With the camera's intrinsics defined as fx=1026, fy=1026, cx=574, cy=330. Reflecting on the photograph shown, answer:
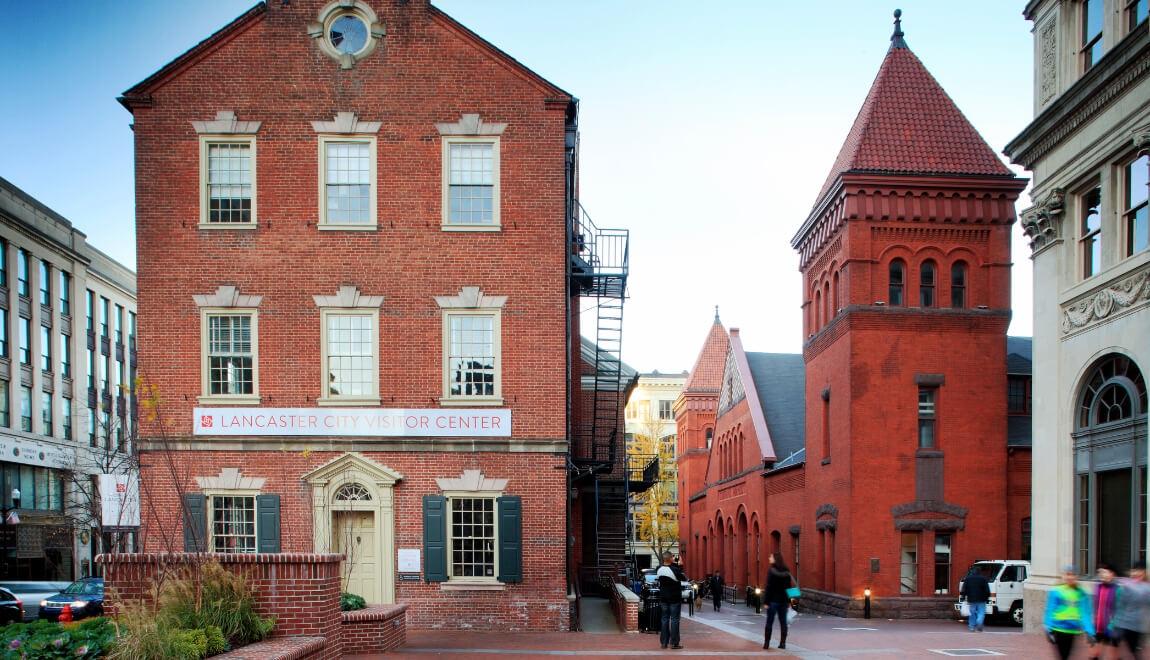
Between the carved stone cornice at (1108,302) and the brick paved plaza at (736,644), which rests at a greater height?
the carved stone cornice at (1108,302)

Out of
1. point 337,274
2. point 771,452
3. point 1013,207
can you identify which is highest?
point 1013,207

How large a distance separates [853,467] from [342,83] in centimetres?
1809

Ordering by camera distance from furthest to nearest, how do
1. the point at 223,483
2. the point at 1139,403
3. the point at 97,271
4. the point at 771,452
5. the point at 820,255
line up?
1. the point at 97,271
2. the point at 771,452
3. the point at 820,255
4. the point at 223,483
5. the point at 1139,403

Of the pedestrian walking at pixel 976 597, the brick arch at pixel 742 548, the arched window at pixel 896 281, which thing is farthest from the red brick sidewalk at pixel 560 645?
the brick arch at pixel 742 548

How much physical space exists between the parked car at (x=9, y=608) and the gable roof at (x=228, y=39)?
1304 cm

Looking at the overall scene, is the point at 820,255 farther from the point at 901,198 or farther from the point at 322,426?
the point at 322,426

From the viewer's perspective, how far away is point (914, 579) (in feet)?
98.5

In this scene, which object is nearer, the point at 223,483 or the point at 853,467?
the point at 223,483

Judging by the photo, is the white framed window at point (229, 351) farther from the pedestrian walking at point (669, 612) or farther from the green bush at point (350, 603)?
the pedestrian walking at point (669, 612)

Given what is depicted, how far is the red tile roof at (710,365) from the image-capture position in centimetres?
6656

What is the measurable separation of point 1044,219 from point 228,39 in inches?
714

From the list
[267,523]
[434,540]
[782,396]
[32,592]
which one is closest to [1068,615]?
[434,540]

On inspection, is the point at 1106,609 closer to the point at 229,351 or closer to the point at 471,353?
the point at 471,353

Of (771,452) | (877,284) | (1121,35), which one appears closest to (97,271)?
(771,452)
